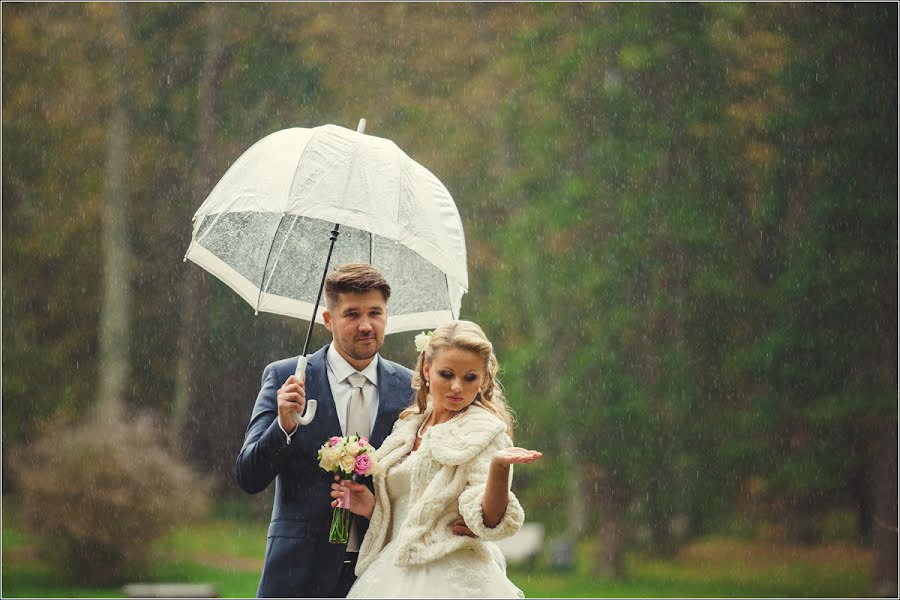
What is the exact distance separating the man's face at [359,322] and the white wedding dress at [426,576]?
415 millimetres

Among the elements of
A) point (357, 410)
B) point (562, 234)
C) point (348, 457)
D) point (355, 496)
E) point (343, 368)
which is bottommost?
point (355, 496)

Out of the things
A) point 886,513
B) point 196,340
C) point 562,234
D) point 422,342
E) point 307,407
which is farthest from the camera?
point 196,340

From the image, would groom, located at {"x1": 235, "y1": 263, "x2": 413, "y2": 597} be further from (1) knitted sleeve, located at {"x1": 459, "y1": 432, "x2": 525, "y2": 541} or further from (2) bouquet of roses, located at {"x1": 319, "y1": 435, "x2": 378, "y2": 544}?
(1) knitted sleeve, located at {"x1": 459, "y1": 432, "x2": 525, "y2": 541}

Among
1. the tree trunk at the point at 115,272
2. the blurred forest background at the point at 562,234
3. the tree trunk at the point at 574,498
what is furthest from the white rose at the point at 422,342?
the tree trunk at the point at 115,272

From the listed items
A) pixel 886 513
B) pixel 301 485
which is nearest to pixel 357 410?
pixel 301 485

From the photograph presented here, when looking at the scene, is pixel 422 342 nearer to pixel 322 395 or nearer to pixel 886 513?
pixel 322 395

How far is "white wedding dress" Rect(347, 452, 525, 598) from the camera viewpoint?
10.6 ft

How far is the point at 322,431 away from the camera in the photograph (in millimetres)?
3674

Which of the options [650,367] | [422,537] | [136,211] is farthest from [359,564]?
[136,211]

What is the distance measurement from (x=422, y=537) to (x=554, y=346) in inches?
437

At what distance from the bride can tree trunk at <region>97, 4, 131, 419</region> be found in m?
11.9

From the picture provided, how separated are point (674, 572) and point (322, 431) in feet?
36.8

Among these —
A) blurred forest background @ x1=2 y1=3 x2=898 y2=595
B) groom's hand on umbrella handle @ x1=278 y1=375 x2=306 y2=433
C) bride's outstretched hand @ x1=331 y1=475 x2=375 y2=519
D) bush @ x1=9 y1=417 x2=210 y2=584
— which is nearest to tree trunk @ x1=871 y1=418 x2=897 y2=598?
blurred forest background @ x1=2 y1=3 x2=898 y2=595

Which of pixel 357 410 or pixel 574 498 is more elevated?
pixel 357 410
